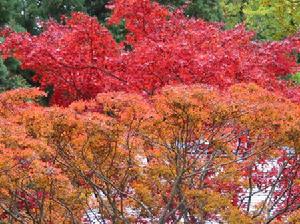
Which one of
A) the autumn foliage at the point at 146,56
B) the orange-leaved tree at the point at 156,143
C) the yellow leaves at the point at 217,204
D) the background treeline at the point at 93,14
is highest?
the background treeline at the point at 93,14

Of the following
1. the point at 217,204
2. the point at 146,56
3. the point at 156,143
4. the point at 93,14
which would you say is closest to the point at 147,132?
the point at 156,143

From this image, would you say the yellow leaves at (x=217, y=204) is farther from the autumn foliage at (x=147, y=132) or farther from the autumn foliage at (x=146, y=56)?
the autumn foliage at (x=146, y=56)

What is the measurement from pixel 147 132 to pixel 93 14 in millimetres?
10884

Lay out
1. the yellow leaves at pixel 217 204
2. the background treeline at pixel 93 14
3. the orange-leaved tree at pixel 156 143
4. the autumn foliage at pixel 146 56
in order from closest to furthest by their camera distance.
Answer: the orange-leaved tree at pixel 156 143 < the yellow leaves at pixel 217 204 < the autumn foliage at pixel 146 56 < the background treeline at pixel 93 14

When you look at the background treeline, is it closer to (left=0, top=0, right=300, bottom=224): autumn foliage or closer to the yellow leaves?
(left=0, top=0, right=300, bottom=224): autumn foliage

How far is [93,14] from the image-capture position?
16375 mm

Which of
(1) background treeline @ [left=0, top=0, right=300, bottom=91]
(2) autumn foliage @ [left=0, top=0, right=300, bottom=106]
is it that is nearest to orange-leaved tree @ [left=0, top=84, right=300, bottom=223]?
(2) autumn foliage @ [left=0, top=0, right=300, bottom=106]

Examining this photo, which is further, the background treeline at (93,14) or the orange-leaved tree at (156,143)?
the background treeline at (93,14)

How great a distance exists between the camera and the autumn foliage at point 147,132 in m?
5.57

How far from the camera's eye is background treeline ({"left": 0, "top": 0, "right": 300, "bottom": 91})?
13094 millimetres

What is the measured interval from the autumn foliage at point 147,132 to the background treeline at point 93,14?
11.2 feet

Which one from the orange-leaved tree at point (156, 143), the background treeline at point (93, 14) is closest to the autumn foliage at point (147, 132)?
the orange-leaved tree at point (156, 143)

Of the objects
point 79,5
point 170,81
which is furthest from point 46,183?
point 79,5

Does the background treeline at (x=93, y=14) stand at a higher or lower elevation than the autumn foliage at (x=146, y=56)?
higher
